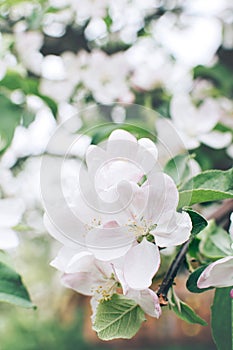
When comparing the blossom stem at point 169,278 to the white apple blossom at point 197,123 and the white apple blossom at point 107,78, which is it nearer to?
the white apple blossom at point 197,123

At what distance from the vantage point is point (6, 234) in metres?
0.53

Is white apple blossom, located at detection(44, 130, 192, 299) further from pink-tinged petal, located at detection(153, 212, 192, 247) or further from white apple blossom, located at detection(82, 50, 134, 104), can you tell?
white apple blossom, located at detection(82, 50, 134, 104)

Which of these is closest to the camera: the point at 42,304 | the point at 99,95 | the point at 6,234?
the point at 6,234

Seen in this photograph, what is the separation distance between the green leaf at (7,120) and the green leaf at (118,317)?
18.2 inches

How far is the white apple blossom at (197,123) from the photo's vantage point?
84cm

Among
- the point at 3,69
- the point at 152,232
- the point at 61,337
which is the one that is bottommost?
the point at 61,337

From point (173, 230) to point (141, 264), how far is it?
0.10 ft

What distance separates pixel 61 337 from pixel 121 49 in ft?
5.79

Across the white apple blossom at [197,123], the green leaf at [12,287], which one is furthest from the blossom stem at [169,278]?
the white apple blossom at [197,123]

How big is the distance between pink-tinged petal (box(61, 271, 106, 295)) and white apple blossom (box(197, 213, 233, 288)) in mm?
74

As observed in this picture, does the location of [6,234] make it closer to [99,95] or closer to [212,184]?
[212,184]

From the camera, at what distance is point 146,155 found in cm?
39

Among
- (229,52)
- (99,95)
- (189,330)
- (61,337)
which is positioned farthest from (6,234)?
(61,337)

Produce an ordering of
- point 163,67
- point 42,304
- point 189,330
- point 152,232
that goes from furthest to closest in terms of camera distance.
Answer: point 189,330, point 42,304, point 163,67, point 152,232
